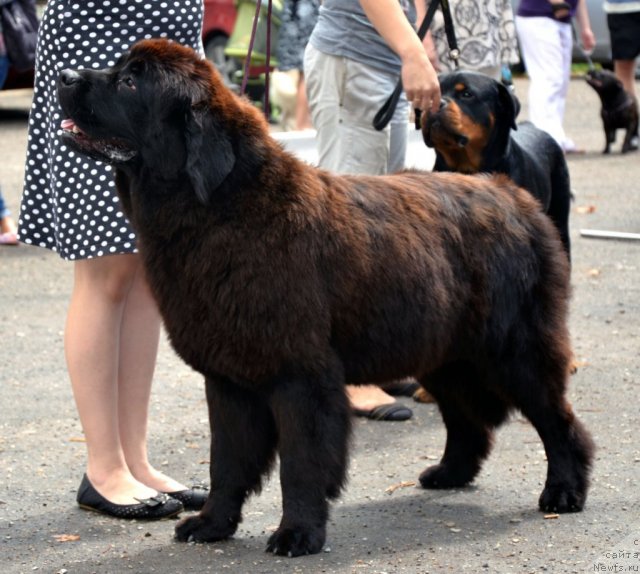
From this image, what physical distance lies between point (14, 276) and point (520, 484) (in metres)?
4.41

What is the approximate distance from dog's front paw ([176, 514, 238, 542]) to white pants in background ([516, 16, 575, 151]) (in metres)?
7.55

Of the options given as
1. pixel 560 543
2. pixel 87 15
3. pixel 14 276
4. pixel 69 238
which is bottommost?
pixel 14 276

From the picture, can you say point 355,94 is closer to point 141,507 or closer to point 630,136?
point 141,507

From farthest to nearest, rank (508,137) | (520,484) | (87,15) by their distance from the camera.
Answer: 1. (508,137)
2. (520,484)
3. (87,15)

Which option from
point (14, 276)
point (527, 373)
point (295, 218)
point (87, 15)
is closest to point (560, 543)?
point (527, 373)

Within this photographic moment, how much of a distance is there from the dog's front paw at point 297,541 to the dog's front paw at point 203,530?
0.69 feet

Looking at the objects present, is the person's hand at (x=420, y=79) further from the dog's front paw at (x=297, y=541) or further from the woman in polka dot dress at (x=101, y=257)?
the dog's front paw at (x=297, y=541)

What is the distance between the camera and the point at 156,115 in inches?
143

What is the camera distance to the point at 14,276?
8.07 metres

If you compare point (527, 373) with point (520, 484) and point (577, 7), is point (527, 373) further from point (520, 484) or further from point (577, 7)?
point (577, 7)

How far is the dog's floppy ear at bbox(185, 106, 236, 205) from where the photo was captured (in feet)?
11.8

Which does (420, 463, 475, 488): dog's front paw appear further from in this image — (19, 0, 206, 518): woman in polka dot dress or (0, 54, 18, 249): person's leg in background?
(0, 54, 18, 249): person's leg in background

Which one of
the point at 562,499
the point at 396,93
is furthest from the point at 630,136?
the point at 562,499

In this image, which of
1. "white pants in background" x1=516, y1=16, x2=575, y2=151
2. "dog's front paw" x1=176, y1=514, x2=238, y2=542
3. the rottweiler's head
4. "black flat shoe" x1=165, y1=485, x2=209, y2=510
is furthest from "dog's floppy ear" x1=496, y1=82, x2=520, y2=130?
"white pants in background" x1=516, y1=16, x2=575, y2=151
